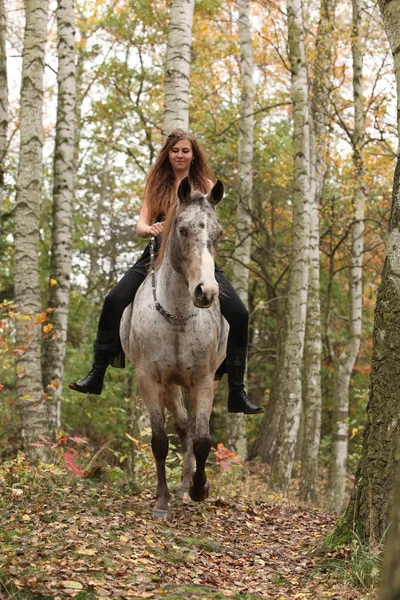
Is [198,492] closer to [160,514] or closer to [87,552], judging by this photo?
[160,514]

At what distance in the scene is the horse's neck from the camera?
5.74 metres

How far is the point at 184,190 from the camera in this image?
545 centimetres

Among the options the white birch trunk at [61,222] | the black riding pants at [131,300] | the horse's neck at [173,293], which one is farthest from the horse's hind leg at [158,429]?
the white birch trunk at [61,222]

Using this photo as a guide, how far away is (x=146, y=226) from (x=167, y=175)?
0.62 m

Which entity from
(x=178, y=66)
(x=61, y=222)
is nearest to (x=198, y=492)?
(x=178, y=66)

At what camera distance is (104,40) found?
2406 centimetres

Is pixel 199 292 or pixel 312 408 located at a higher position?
pixel 199 292

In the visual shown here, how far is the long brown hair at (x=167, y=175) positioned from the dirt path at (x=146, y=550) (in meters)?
2.82

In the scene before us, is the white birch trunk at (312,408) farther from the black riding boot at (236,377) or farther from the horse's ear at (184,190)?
the horse's ear at (184,190)

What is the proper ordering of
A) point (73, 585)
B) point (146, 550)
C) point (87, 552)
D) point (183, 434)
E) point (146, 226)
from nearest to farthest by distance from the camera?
point (73, 585), point (87, 552), point (146, 550), point (146, 226), point (183, 434)

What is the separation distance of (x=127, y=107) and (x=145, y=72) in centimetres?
115

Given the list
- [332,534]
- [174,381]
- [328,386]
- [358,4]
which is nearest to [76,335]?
[328,386]

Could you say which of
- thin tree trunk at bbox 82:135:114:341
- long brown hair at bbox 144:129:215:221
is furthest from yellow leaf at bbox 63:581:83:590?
thin tree trunk at bbox 82:135:114:341

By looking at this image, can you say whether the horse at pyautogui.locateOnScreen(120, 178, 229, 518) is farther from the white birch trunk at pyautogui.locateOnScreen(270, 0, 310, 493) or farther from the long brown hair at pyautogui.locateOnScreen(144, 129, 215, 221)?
the white birch trunk at pyautogui.locateOnScreen(270, 0, 310, 493)
